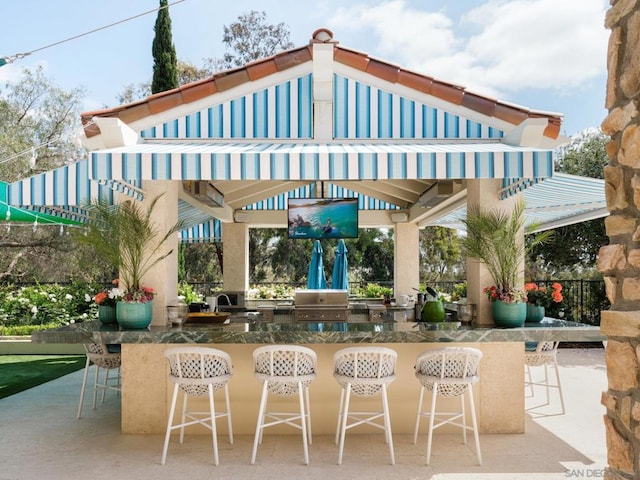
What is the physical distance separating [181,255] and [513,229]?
1226 centimetres

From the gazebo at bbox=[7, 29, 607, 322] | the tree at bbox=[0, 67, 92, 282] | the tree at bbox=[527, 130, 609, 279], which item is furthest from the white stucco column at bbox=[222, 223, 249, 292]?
the tree at bbox=[0, 67, 92, 282]

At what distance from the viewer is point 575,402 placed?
8.83 metres

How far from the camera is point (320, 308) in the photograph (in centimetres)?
1016

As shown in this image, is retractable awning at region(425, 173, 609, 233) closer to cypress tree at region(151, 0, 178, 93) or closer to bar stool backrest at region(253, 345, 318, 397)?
bar stool backrest at region(253, 345, 318, 397)

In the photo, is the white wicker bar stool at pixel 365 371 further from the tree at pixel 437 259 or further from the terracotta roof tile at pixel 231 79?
the tree at pixel 437 259

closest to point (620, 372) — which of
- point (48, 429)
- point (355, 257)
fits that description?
point (48, 429)

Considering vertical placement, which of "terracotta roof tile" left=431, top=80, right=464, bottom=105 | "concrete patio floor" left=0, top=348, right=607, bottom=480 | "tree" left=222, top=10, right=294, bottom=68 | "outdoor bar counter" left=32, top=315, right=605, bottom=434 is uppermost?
"tree" left=222, top=10, right=294, bottom=68

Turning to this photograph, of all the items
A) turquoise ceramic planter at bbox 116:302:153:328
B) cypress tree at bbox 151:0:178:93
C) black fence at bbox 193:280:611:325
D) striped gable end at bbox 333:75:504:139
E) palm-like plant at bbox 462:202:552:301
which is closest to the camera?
turquoise ceramic planter at bbox 116:302:153:328

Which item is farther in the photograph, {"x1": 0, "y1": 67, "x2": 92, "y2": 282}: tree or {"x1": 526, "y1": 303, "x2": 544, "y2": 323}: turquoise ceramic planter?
{"x1": 0, "y1": 67, "x2": 92, "y2": 282}: tree

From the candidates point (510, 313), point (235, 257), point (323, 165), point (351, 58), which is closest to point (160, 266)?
point (323, 165)

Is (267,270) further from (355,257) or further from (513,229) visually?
(513,229)

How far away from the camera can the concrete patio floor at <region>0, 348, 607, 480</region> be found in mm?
5828

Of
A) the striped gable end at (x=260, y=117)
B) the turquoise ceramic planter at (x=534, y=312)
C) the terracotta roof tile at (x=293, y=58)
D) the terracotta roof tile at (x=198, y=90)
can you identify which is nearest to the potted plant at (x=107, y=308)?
the striped gable end at (x=260, y=117)

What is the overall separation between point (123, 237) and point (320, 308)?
13.4 feet
